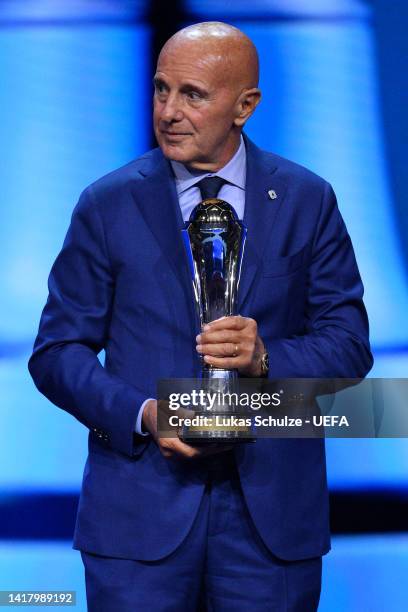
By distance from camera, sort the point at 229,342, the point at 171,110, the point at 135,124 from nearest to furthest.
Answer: the point at 229,342 < the point at 171,110 < the point at 135,124

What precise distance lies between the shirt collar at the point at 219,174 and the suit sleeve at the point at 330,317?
143mm

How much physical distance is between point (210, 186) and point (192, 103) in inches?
5.3

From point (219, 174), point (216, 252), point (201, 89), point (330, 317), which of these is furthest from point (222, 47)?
point (330, 317)

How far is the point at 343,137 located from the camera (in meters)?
2.42

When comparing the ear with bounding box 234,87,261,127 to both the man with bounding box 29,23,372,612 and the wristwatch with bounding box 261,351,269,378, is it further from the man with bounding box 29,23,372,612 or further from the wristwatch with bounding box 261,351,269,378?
the wristwatch with bounding box 261,351,269,378

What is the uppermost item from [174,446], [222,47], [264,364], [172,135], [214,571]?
[222,47]

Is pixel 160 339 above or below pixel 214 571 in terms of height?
above

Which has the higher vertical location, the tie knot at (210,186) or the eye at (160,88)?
the eye at (160,88)

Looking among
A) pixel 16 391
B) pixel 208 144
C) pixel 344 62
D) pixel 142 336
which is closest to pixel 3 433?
pixel 16 391

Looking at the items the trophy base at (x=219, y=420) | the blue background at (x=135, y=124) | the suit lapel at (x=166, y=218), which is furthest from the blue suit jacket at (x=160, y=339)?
the blue background at (x=135, y=124)

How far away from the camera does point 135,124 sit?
2.42m

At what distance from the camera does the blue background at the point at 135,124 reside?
2400mm

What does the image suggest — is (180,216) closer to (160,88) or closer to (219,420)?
(160,88)

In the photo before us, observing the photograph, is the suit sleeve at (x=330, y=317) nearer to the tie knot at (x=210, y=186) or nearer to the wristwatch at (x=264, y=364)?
the wristwatch at (x=264, y=364)
